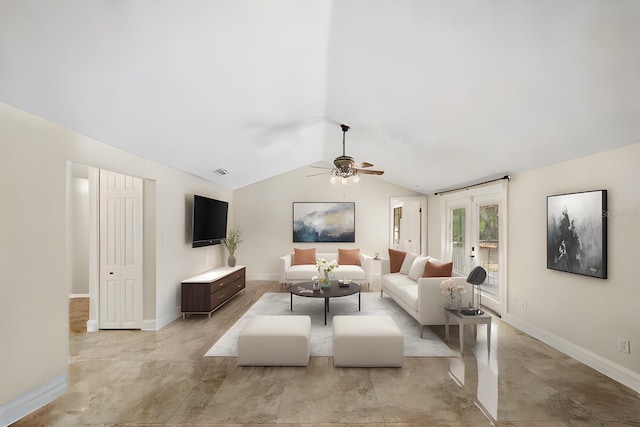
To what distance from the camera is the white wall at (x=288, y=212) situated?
7.93m

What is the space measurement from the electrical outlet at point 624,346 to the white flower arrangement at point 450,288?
4.57ft

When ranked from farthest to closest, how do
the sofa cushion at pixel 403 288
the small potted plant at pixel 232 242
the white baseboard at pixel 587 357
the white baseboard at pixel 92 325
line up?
the small potted plant at pixel 232 242
the sofa cushion at pixel 403 288
the white baseboard at pixel 92 325
the white baseboard at pixel 587 357

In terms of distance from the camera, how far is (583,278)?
10.9ft

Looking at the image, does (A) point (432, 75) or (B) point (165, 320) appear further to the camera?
(B) point (165, 320)

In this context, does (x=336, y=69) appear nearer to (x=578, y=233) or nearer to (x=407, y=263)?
(x=578, y=233)

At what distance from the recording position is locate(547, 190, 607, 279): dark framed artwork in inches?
121

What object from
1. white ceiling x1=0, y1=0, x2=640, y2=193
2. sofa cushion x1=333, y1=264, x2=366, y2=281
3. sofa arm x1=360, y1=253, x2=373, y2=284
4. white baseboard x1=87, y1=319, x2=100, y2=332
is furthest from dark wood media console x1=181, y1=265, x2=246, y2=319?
sofa arm x1=360, y1=253, x2=373, y2=284

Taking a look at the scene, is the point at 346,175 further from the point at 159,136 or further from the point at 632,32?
the point at 632,32

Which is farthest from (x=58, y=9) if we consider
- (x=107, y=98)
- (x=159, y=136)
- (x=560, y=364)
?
(x=560, y=364)

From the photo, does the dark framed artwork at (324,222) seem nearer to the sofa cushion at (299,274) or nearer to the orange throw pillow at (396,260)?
the sofa cushion at (299,274)

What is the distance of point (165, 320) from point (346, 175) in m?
3.35

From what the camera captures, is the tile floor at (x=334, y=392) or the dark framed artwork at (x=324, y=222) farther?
the dark framed artwork at (x=324, y=222)

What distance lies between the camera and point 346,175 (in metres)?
4.36

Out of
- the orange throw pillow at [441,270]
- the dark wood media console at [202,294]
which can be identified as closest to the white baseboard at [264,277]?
the dark wood media console at [202,294]
